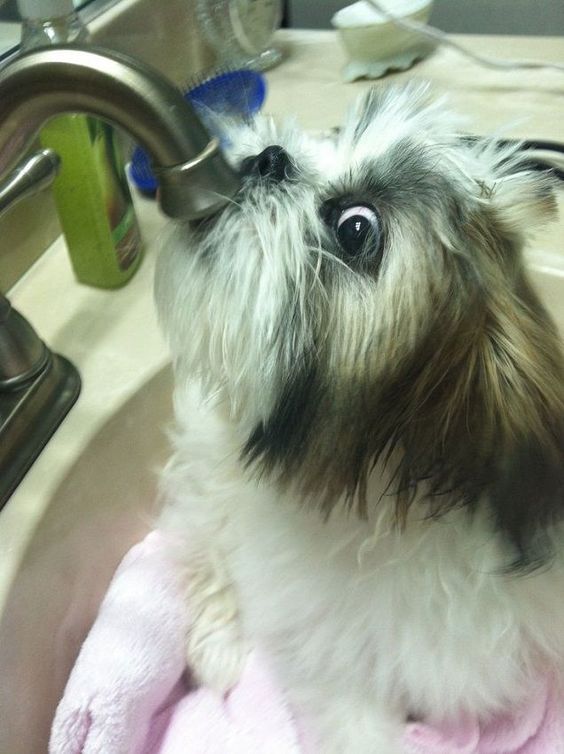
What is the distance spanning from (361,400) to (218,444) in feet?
0.90

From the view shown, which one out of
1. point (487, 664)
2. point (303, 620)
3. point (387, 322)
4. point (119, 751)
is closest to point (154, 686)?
point (119, 751)

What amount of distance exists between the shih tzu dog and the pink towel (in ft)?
0.13

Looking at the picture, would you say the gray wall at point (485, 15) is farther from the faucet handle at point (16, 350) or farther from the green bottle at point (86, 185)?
the faucet handle at point (16, 350)

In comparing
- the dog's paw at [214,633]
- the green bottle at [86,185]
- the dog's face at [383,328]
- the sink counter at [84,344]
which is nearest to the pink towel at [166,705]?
the dog's paw at [214,633]

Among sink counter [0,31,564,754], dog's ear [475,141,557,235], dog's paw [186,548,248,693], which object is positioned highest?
dog's ear [475,141,557,235]

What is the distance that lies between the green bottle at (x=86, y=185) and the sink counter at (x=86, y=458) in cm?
4

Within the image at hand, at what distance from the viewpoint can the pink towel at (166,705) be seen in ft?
2.38

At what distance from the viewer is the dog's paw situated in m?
0.87

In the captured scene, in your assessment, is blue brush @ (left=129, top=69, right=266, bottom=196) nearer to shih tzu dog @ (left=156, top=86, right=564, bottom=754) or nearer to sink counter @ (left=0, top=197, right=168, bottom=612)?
sink counter @ (left=0, top=197, right=168, bottom=612)

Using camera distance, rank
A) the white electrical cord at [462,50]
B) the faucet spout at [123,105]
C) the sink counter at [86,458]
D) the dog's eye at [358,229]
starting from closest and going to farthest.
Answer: the faucet spout at [123,105] < the dog's eye at [358,229] < the sink counter at [86,458] < the white electrical cord at [462,50]

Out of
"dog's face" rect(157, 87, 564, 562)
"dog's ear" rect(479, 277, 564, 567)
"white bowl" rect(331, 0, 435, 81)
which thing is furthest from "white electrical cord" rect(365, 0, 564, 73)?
"dog's ear" rect(479, 277, 564, 567)

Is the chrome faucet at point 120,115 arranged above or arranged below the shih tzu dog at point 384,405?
above

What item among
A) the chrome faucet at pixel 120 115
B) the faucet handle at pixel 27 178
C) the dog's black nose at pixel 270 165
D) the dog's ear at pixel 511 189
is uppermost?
the chrome faucet at pixel 120 115

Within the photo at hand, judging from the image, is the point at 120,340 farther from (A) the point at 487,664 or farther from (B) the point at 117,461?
(A) the point at 487,664
